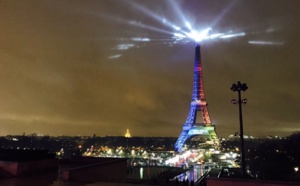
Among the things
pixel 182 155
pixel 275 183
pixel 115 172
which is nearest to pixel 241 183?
pixel 275 183

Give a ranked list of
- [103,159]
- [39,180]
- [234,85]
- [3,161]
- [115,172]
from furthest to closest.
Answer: [234,85]
[103,159]
[115,172]
[3,161]
[39,180]

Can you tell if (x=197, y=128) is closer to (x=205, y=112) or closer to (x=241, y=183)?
(x=205, y=112)

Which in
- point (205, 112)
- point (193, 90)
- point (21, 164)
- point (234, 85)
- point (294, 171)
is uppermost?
point (193, 90)

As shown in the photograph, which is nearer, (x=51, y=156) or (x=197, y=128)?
(x=51, y=156)

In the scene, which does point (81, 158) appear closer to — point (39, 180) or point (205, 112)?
point (39, 180)

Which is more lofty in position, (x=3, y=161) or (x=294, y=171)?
(x=3, y=161)

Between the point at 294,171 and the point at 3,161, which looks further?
the point at 294,171

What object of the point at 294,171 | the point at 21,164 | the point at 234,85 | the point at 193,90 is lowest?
the point at 294,171

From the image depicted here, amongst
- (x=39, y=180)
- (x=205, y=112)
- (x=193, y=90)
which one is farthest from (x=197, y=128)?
(x=39, y=180)

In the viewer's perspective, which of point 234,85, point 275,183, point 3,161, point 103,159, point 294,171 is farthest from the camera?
point 294,171
